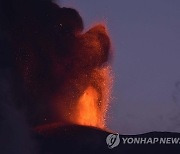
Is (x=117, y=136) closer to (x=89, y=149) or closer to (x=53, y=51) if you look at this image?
(x=89, y=149)

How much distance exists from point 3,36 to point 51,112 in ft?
80.6

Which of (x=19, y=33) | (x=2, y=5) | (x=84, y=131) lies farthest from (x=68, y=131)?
A: (x=2, y=5)

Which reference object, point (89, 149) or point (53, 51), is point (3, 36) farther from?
point (89, 149)

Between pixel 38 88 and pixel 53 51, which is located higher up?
pixel 53 51

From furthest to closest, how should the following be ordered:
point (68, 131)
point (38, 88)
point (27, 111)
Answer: point (68, 131) → point (38, 88) → point (27, 111)

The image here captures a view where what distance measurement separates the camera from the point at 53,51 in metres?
122

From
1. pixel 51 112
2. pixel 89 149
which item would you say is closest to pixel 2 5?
pixel 51 112

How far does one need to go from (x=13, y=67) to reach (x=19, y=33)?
1208 cm

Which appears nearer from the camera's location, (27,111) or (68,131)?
(27,111)

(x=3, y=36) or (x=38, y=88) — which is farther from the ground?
(x=3, y=36)

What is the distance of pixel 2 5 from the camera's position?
371ft

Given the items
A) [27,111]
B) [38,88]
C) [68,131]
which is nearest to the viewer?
[27,111]

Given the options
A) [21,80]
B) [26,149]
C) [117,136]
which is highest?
[21,80]

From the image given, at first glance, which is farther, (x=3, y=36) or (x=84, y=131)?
(x=84, y=131)
